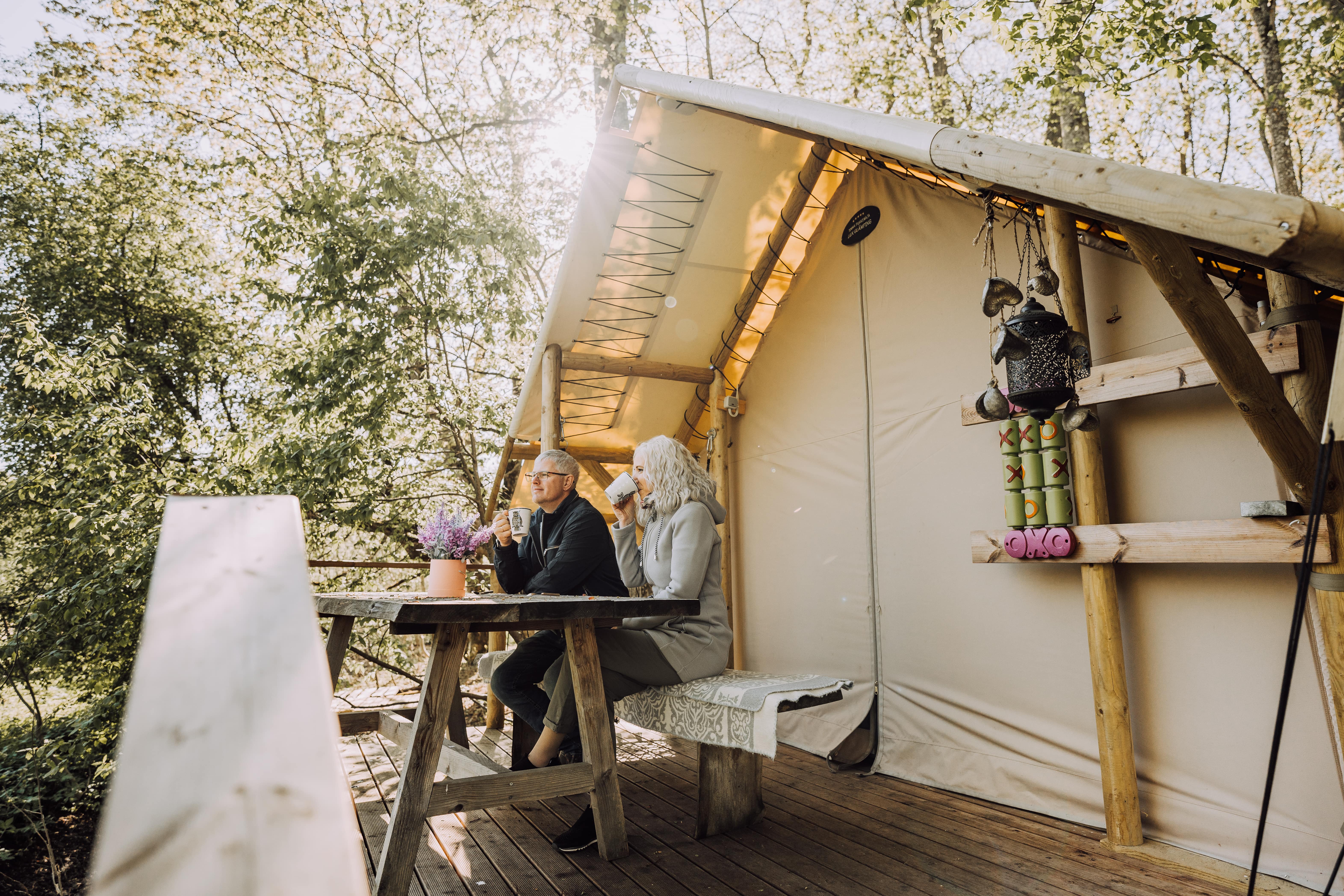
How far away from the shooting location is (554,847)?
268 centimetres

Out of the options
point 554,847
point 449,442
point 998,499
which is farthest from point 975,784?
point 449,442

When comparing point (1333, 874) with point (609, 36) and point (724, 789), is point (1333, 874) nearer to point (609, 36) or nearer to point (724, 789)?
point (724, 789)

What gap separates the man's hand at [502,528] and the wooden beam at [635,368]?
1.72m

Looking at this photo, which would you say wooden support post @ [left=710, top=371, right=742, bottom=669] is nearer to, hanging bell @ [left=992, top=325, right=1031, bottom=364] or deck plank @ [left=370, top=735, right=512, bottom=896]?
deck plank @ [left=370, top=735, right=512, bottom=896]

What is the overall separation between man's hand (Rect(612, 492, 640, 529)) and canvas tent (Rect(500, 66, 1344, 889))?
0.90 m

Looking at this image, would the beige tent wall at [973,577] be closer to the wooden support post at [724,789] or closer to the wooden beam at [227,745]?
the wooden support post at [724,789]

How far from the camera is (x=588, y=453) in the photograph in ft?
18.5

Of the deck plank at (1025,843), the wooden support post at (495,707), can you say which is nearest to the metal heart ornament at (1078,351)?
the deck plank at (1025,843)

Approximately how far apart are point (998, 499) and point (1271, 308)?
123cm

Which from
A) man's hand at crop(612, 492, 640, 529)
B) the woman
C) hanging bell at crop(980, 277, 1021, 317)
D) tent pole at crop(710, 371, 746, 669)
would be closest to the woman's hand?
man's hand at crop(612, 492, 640, 529)

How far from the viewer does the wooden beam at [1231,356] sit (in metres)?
1.74

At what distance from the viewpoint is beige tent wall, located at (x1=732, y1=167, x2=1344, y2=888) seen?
8.29ft

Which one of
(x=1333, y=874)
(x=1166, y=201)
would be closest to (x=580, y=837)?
(x=1333, y=874)

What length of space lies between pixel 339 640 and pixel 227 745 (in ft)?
10.6
